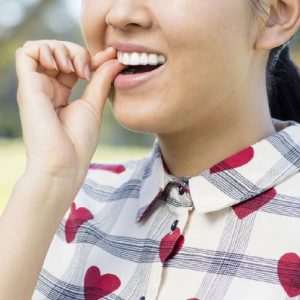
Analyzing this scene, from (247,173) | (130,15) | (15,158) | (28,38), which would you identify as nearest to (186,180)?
(247,173)

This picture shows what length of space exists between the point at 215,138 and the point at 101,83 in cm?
26

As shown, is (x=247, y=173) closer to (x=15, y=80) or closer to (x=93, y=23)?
(x=93, y=23)

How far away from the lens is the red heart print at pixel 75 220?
1.79 metres

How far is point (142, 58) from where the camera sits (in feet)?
4.91

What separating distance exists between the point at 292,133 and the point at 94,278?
51 cm

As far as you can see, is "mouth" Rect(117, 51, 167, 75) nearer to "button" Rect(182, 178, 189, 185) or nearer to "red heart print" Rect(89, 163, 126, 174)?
"button" Rect(182, 178, 189, 185)

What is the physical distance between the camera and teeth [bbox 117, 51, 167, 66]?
1.48m

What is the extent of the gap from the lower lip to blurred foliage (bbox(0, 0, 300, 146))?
681 cm

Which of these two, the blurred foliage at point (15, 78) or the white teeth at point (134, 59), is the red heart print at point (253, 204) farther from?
the blurred foliage at point (15, 78)

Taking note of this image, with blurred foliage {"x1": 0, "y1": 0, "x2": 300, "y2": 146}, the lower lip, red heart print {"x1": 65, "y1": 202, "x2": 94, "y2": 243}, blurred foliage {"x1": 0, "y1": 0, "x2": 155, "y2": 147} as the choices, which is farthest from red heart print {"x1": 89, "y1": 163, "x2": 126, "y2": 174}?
blurred foliage {"x1": 0, "y1": 0, "x2": 155, "y2": 147}

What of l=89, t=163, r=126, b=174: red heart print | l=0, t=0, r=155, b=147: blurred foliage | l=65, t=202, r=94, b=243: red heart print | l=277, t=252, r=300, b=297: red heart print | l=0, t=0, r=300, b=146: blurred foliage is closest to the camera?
l=277, t=252, r=300, b=297: red heart print

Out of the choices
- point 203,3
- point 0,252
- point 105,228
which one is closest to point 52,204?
point 0,252

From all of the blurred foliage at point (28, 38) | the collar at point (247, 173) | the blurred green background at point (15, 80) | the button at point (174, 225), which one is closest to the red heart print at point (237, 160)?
the collar at point (247, 173)

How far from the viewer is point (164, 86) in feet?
4.83
